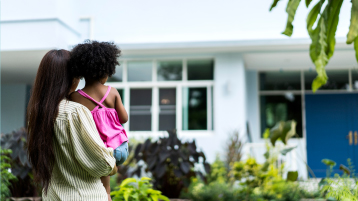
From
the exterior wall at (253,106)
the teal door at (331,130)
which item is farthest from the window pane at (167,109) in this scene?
the teal door at (331,130)

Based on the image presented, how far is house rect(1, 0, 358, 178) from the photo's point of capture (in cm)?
817

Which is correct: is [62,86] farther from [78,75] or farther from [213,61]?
[213,61]

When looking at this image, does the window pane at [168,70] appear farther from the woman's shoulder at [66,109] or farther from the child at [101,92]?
the woman's shoulder at [66,109]

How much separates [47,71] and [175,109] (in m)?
6.67

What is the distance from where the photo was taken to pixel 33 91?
1933 millimetres

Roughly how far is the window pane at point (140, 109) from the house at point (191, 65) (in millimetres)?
23

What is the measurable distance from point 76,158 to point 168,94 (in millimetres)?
6802

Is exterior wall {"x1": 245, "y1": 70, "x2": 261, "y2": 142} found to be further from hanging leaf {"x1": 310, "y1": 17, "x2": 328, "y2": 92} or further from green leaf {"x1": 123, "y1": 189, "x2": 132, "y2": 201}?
hanging leaf {"x1": 310, "y1": 17, "x2": 328, "y2": 92}

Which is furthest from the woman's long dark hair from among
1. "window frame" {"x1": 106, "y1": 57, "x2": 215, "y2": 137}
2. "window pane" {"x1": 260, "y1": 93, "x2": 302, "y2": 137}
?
"window pane" {"x1": 260, "y1": 93, "x2": 302, "y2": 137}

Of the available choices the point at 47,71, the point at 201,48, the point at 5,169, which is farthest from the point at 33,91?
the point at 201,48

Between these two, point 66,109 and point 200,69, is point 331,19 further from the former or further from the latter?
point 200,69

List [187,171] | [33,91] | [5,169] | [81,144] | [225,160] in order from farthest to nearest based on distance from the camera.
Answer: [225,160]
[187,171]
[5,169]
[33,91]
[81,144]

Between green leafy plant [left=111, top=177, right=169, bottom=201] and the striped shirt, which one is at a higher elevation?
the striped shirt

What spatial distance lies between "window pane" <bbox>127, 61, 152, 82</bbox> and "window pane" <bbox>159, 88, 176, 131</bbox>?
51 cm
